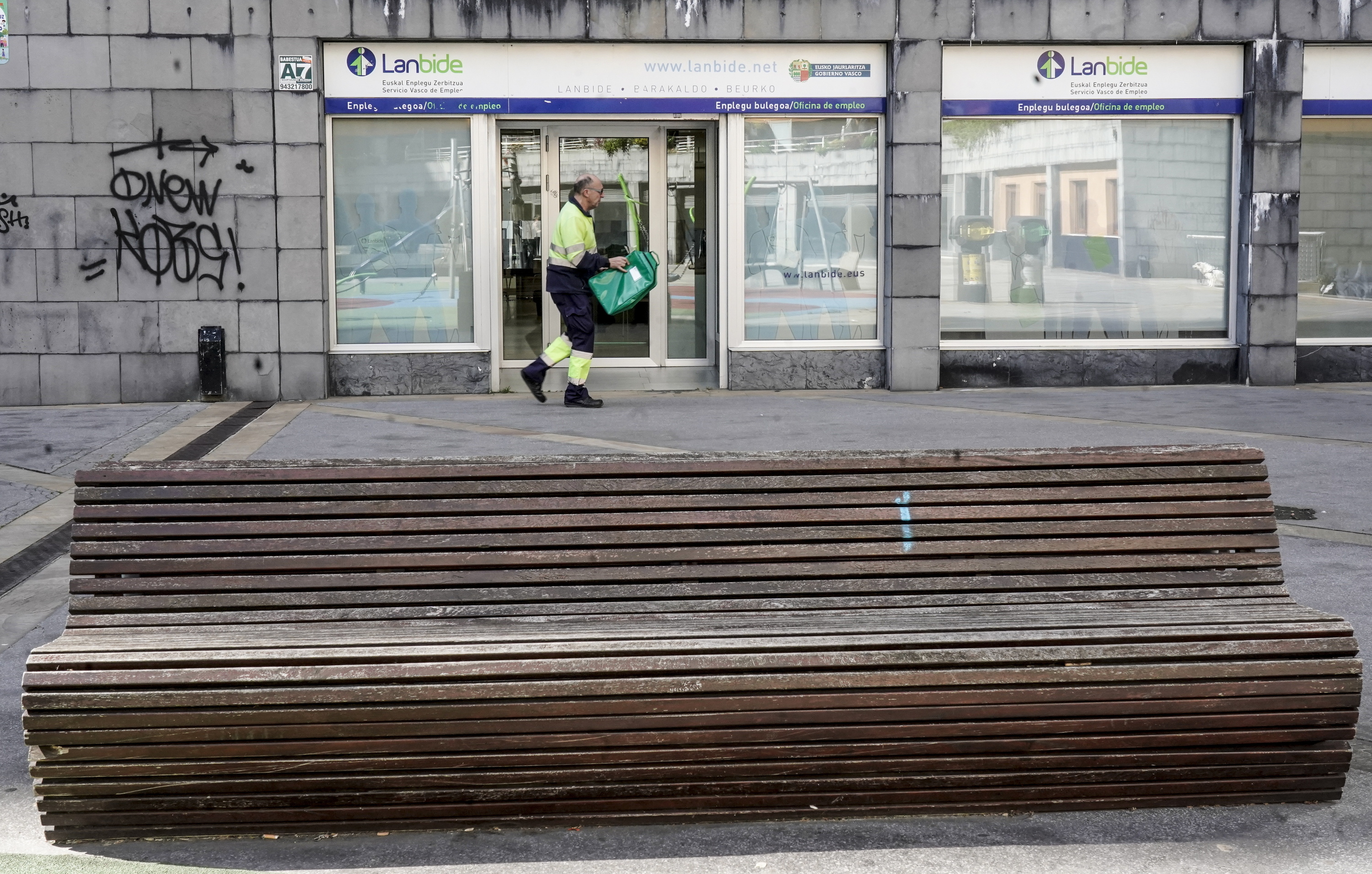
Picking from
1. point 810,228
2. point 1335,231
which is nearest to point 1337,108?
point 1335,231

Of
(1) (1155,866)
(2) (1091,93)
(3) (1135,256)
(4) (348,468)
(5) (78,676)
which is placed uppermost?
(2) (1091,93)

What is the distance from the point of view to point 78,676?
364 cm

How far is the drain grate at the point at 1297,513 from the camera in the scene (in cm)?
778

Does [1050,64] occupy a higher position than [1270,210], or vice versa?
[1050,64]

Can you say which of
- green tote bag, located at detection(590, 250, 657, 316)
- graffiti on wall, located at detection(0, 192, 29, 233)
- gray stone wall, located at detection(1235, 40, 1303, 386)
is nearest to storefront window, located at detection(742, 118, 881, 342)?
green tote bag, located at detection(590, 250, 657, 316)

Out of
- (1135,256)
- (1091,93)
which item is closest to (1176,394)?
(1135,256)

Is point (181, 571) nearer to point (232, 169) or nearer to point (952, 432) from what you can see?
point (952, 432)

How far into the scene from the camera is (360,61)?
13414 millimetres

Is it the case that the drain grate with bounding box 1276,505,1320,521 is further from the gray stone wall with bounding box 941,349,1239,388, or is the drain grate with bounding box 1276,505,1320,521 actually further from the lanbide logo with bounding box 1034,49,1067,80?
the lanbide logo with bounding box 1034,49,1067,80

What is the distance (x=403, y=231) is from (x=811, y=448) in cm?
525

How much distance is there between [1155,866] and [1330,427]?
8.38 meters

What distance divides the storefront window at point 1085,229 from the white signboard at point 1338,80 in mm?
876

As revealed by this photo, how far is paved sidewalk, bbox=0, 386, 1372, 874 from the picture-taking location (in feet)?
12.1

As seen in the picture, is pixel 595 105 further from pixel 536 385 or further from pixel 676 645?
pixel 676 645
